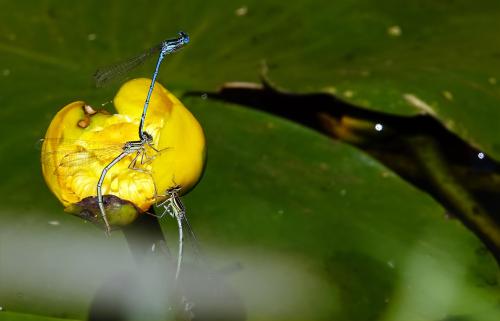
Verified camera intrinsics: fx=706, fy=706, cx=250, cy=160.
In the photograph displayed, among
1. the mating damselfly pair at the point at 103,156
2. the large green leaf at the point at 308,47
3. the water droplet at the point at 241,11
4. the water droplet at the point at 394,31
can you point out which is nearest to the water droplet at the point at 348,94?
the large green leaf at the point at 308,47

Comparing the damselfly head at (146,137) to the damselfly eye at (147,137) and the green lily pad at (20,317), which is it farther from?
the green lily pad at (20,317)

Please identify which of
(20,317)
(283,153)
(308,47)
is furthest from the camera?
(308,47)

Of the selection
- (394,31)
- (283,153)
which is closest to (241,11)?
(394,31)

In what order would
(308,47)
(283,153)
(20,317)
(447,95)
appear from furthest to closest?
(308,47), (447,95), (283,153), (20,317)

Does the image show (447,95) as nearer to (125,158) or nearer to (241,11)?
(241,11)

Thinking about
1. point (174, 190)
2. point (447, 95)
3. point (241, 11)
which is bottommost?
point (447, 95)

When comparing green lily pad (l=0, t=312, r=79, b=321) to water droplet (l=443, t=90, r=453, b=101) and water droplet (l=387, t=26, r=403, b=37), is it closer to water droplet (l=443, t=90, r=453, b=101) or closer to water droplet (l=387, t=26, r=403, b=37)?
water droplet (l=443, t=90, r=453, b=101)
